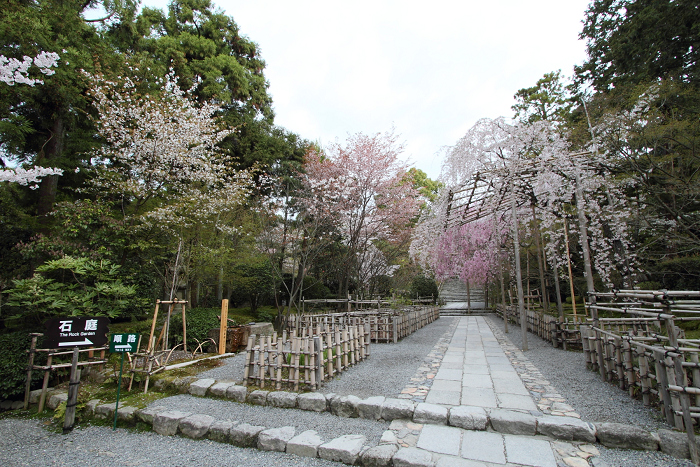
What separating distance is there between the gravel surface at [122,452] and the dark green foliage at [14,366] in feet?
4.35

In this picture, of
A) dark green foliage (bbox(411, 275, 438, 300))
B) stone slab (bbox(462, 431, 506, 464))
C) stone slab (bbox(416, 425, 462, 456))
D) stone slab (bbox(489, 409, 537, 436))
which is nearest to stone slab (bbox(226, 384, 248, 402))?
stone slab (bbox(416, 425, 462, 456))

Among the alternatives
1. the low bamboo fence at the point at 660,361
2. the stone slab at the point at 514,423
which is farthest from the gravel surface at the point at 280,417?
the low bamboo fence at the point at 660,361

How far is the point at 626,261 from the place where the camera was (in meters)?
8.05

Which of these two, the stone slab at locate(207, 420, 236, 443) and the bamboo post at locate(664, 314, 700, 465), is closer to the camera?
the bamboo post at locate(664, 314, 700, 465)

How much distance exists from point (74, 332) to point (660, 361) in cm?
636

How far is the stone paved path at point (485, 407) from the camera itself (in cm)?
238

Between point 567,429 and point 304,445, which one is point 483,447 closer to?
point 567,429

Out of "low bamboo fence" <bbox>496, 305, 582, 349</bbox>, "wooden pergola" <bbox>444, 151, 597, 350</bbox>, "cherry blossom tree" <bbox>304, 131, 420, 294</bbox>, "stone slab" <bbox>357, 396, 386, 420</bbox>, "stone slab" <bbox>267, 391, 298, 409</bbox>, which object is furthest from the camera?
"cherry blossom tree" <bbox>304, 131, 420, 294</bbox>

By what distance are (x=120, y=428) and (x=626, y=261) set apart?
1098cm

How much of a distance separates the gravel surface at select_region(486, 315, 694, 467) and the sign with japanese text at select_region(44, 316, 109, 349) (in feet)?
18.4

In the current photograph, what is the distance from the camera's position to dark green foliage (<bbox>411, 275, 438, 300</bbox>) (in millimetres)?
17719

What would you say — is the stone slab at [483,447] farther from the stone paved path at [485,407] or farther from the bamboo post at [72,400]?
the bamboo post at [72,400]

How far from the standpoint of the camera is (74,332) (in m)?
3.89

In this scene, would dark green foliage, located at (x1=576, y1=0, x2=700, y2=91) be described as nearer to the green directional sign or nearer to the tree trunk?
the green directional sign
